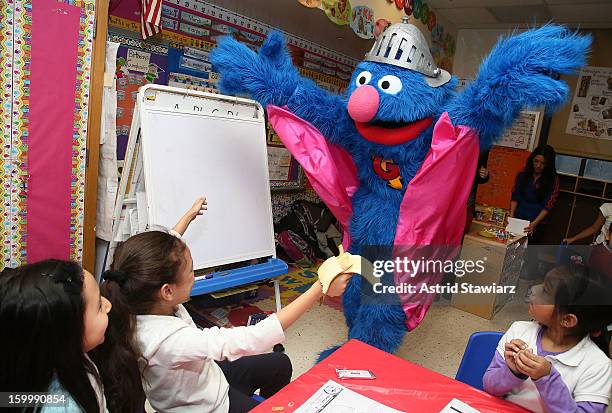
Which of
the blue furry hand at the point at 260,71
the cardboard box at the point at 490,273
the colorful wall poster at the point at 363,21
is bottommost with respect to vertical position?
the cardboard box at the point at 490,273

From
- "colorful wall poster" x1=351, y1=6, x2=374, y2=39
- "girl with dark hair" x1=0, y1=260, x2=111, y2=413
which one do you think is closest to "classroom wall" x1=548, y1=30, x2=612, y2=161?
"colorful wall poster" x1=351, y1=6, x2=374, y2=39

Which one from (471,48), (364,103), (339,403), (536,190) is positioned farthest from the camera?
(471,48)

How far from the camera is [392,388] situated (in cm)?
110

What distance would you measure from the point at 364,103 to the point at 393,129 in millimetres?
193

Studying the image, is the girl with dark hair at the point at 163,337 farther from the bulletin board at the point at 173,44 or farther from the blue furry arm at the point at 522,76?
the bulletin board at the point at 173,44

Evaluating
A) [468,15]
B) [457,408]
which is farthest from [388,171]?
[468,15]

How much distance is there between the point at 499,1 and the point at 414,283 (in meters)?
2.86

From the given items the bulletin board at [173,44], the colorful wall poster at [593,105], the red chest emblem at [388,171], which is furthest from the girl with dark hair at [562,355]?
the colorful wall poster at [593,105]

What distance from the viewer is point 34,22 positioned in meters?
1.77

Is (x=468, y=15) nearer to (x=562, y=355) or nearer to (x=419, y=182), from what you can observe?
(x=419, y=182)

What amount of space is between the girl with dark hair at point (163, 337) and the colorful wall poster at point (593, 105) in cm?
432

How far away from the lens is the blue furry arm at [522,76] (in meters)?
1.46

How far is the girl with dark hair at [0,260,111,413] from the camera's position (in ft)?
2.56

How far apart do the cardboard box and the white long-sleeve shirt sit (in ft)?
6.75
